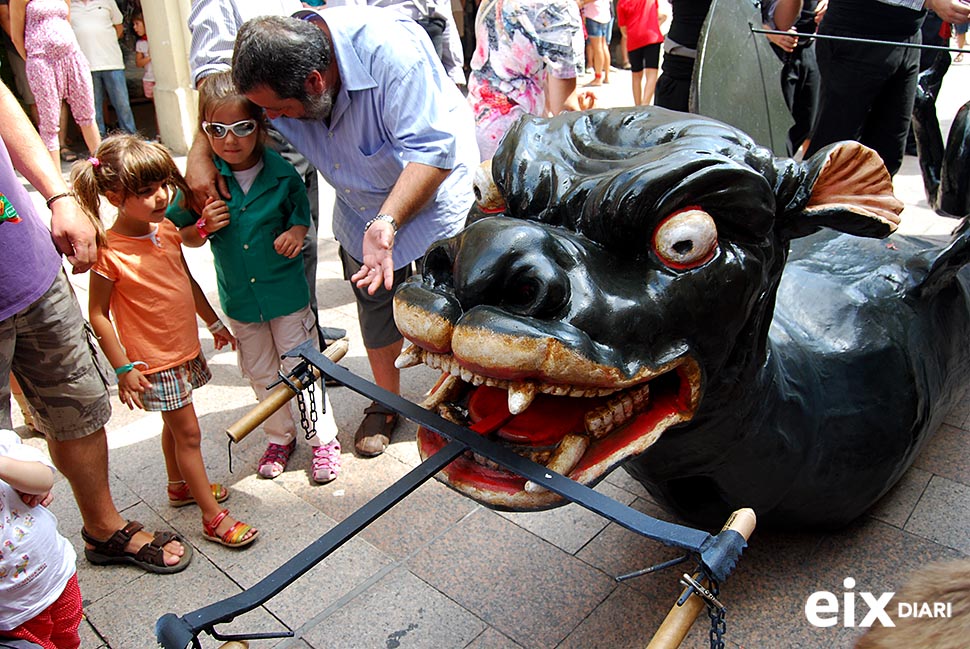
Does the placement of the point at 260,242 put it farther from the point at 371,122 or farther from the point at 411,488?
the point at 411,488

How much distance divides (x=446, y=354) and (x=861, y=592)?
1.53 metres

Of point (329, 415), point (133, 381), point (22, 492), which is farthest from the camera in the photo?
point (329, 415)

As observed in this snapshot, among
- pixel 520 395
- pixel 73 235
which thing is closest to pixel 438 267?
pixel 520 395

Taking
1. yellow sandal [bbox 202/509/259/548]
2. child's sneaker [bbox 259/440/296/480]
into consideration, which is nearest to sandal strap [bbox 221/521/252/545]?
yellow sandal [bbox 202/509/259/548]

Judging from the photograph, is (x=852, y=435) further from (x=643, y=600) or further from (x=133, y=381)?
(x=133, y=381)

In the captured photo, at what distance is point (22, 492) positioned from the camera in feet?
6.86

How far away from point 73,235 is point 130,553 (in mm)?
1126

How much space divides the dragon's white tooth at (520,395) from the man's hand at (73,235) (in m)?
1.64

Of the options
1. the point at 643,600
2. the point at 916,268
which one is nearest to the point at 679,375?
the point at 643,600

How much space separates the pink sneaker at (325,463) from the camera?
3.27 meters

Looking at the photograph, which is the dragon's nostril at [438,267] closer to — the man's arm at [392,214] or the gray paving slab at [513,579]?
the man's arm at [392,214]

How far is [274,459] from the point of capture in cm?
337

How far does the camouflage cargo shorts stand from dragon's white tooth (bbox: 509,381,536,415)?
167 centimetres

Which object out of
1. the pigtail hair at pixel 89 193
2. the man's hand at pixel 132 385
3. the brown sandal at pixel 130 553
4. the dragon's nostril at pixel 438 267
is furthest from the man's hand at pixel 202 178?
the dragon's nostril at pixel 438 267
